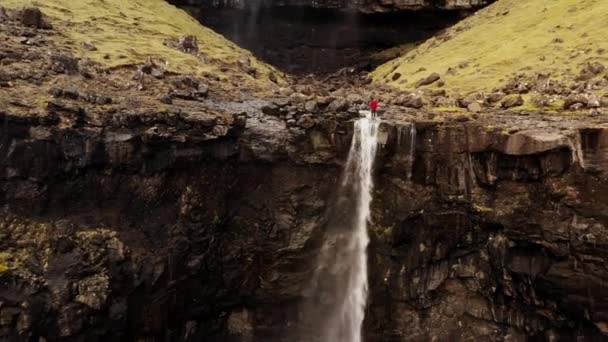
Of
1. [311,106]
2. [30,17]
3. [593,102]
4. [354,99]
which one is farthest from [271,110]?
[30,17]

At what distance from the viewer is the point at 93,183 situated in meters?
26.5

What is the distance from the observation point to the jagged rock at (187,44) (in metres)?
51.2

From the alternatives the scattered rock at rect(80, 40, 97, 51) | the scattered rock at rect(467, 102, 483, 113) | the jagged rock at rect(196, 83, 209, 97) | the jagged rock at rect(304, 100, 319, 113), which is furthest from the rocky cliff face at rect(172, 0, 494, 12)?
the jagged rock at rect(304, 100, 319, 113)

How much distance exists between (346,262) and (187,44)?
31082mm

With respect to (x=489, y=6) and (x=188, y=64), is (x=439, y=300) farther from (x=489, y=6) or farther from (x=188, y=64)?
(x=489, y=6)

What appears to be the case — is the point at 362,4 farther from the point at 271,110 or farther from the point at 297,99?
the point at 271,110

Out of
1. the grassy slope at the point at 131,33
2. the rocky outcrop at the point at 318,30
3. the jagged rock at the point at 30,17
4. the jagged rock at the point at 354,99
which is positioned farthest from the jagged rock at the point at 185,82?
the rocky outcrop at the point at 318,30

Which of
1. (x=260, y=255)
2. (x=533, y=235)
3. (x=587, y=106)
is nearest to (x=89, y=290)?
(x=260, y=255)

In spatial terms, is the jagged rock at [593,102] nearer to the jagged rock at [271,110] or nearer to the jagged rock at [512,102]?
the jagged rock at [512,102]

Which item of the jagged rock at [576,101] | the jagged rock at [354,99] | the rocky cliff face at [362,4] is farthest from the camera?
the rocky cliff face at [362,4]

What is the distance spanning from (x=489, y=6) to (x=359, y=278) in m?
55.5

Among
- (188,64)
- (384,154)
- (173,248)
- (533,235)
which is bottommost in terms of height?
(173,248)

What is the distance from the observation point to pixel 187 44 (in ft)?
170

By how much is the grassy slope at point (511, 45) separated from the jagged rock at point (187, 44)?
850 inches
